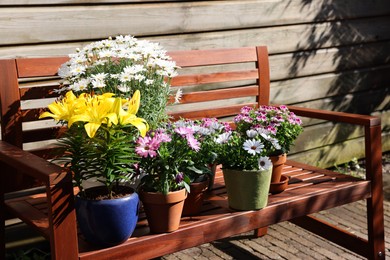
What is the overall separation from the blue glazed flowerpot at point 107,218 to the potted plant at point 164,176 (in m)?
0.09

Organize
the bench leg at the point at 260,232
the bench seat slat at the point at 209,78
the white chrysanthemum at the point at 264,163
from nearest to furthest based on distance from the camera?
1. the white chrysanthemum at the point at 264,163
2. the bench seat slat at the point at 209,78
3. the bench leg at the point at 260,232

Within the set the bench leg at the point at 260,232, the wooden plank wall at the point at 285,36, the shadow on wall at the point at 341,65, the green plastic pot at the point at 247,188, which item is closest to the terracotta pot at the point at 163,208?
the green plastic pot at the point at 247,188

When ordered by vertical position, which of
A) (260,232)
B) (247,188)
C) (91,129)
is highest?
(91,129)

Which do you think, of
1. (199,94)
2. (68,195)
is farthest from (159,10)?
(68,195)

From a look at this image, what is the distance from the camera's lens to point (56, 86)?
8.77ft

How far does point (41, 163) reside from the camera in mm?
1999

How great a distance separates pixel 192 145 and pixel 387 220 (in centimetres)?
202

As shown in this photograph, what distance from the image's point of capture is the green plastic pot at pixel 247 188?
2.24m

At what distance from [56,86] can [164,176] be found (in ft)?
2.88

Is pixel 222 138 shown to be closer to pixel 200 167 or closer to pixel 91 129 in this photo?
pixel 200 167

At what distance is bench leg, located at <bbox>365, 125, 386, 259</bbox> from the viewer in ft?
8.94

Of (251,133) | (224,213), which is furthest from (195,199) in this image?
(251,133)

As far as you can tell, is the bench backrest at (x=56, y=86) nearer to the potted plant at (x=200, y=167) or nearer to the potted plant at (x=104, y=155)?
the potted plant at (x=104, y=155)

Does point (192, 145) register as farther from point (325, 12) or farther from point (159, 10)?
point (325, 12)
